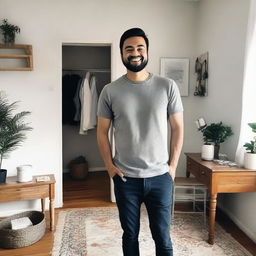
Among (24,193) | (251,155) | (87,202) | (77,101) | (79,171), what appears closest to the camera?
(251,155)

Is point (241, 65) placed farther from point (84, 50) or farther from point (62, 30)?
point (84, 50)

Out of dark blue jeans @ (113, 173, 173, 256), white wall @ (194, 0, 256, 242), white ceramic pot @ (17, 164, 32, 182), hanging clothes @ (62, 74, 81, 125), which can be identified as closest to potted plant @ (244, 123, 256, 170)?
white wall @ (194, 0, 256, 242)

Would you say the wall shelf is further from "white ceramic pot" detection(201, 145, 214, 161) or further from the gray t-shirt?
"white ceramic pot" detection(201, 145, 214, 161)

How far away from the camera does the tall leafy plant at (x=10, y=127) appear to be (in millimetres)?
2697

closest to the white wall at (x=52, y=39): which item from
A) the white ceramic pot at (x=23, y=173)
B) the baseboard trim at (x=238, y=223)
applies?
the white ceramic pot at (x=23, y=173)

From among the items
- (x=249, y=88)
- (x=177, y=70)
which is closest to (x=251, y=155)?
(x=249, y=88)

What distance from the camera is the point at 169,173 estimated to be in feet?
Answer: 5.16

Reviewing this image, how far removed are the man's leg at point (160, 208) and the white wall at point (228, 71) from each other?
4.15 feet

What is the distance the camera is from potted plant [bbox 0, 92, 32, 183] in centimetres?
269

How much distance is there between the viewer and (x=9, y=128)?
274cm

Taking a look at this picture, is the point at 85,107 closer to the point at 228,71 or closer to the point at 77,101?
the point at 77,101

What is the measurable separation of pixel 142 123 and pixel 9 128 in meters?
1.82

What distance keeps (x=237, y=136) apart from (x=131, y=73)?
1.58m

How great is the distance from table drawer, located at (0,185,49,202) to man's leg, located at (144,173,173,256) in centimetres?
150
